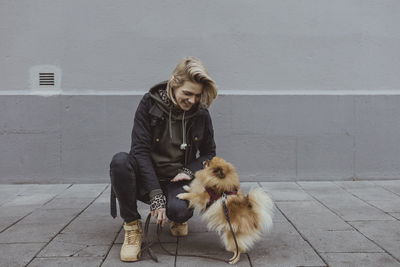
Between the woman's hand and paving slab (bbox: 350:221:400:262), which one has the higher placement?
the woman's hand

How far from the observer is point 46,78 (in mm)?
4754

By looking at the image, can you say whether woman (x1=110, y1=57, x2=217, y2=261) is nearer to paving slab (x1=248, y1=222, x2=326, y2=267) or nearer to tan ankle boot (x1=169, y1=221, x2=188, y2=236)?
tan ankle boot (x1=169, y1=221, x2=188, y2=236)

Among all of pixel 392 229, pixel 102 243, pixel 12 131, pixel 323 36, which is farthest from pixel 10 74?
pixel 392 229

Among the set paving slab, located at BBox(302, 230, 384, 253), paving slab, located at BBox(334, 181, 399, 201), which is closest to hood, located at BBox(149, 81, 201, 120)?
paving slab, located at BBox(302, 230, 384, 253)

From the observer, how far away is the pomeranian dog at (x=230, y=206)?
2.43 metres

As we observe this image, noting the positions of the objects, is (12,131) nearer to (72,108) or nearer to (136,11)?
(72,108)

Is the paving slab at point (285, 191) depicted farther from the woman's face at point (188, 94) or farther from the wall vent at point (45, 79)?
the wall vent at point (45, 79)

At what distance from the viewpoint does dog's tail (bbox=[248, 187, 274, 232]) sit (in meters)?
2.47

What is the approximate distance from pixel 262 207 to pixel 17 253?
1.77 m

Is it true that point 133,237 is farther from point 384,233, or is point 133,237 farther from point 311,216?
point 384,233

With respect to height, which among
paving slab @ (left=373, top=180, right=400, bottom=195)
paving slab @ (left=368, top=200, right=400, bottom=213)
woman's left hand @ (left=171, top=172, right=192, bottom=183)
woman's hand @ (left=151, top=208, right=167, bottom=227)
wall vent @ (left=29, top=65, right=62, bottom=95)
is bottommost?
paving slab @ (left=368, top=200, right=400, bottom=213)

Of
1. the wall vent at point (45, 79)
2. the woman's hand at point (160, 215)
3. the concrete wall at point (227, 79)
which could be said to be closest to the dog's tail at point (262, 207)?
the woman's hand at point (160, 215)

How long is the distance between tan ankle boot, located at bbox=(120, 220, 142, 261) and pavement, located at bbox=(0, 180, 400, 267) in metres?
0.06

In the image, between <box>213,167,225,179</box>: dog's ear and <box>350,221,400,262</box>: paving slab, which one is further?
<box>350,221,400,262</box>: paving slab
